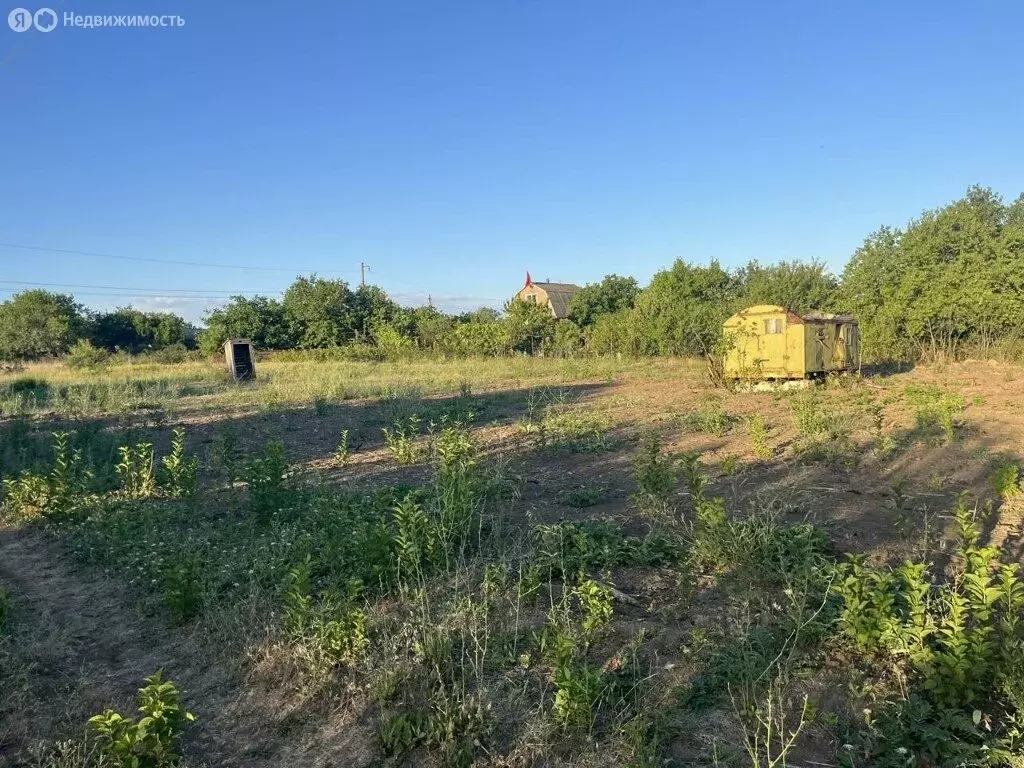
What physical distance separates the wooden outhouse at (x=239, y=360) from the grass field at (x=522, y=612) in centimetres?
1326

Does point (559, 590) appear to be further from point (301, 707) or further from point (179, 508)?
point (179, 508)

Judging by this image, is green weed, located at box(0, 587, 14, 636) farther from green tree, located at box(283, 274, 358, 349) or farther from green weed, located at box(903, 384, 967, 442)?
green tree, located at box(283, 274, 358, 349)

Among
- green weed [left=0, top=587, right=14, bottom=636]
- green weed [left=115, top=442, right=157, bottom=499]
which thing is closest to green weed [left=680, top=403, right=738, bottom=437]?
green weed [left=115, top=442, right=157, bottom=499]

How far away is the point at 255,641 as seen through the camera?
357 cm

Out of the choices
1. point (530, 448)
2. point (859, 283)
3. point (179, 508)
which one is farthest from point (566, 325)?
point (179, 508)

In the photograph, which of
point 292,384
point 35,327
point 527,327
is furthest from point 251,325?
point 292,384

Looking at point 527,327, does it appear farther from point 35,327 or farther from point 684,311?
point 35,327

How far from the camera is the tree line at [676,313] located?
2080 centimetres

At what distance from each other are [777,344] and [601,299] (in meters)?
28.8

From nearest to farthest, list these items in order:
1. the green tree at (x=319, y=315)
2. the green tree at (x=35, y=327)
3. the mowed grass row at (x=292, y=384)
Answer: the mowed grass row at (x=292, y=384) < the green tree at (x=35, y=327) < the green tree at (x=319, y=315)

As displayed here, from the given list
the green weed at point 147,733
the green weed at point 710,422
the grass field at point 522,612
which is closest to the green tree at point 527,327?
the green weed at point 710,422

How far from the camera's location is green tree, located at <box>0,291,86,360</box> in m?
35.9

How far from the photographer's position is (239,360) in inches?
829

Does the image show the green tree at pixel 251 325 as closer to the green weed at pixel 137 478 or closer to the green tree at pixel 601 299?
the green tree at pixel 601 299
